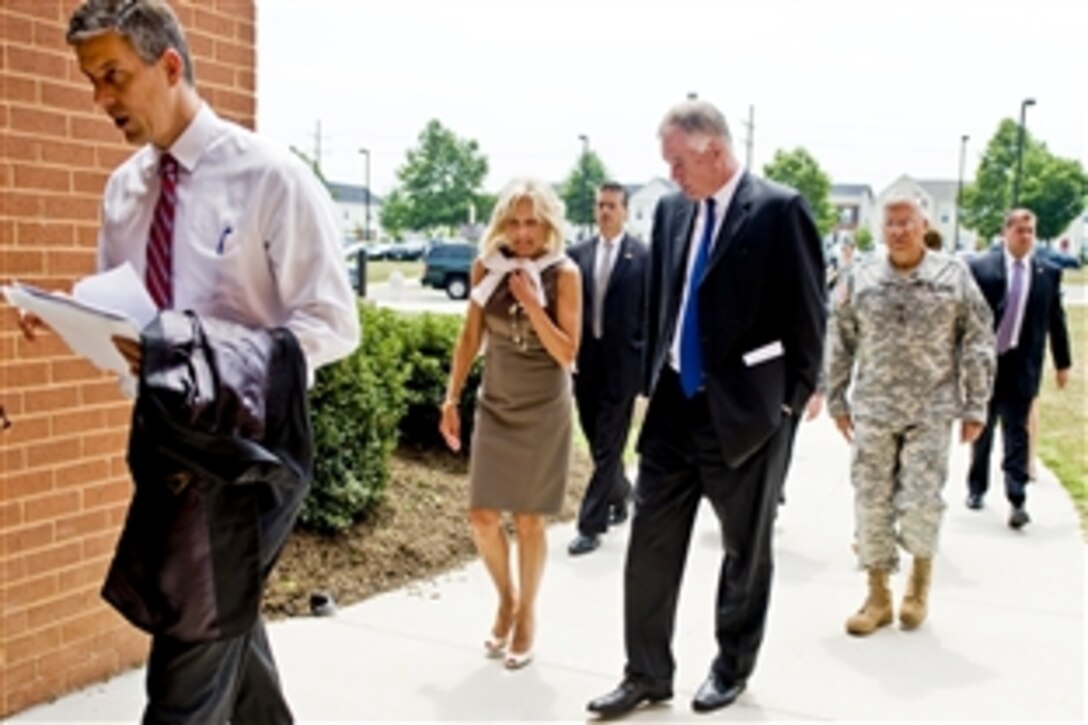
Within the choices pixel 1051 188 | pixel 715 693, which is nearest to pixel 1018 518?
pixel 715 693

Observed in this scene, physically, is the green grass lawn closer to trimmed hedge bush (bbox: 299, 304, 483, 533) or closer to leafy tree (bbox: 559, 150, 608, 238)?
trimmed hedge bush (bbox: 299, 304, 483, 533)

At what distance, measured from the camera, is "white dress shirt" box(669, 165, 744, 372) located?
362 centimetres

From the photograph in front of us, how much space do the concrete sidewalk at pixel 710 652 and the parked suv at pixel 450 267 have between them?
25.8m

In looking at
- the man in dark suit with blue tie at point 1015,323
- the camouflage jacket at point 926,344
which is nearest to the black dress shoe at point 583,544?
the camouflage jacket at point 926,344

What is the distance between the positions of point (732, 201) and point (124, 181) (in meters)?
1.97

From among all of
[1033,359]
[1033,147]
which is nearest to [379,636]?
[1033,359]

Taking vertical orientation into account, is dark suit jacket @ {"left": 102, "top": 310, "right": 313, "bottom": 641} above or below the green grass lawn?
above

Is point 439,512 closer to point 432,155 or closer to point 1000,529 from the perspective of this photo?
point 1000,529

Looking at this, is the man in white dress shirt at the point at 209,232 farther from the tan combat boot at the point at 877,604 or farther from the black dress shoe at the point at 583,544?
the black dress shoe at the point at 583,544

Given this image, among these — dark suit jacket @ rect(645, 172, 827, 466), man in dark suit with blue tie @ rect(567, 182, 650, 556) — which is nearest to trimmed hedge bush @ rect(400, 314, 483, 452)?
man in dark suit with blue tie @ rect(567, 182, 650, 556)

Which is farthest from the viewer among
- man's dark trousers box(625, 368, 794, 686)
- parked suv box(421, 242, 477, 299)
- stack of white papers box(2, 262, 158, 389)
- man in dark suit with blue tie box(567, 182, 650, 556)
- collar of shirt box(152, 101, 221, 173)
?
parked suv box(421, 242, 477, 299)

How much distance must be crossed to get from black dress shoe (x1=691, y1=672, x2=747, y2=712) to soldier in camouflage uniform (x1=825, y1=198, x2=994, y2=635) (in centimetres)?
94

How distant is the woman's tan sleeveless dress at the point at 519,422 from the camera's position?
413 centimetres

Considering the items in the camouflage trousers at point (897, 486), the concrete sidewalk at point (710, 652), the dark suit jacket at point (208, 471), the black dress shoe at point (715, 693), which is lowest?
the concrete sidewalk at point (710, 652)
